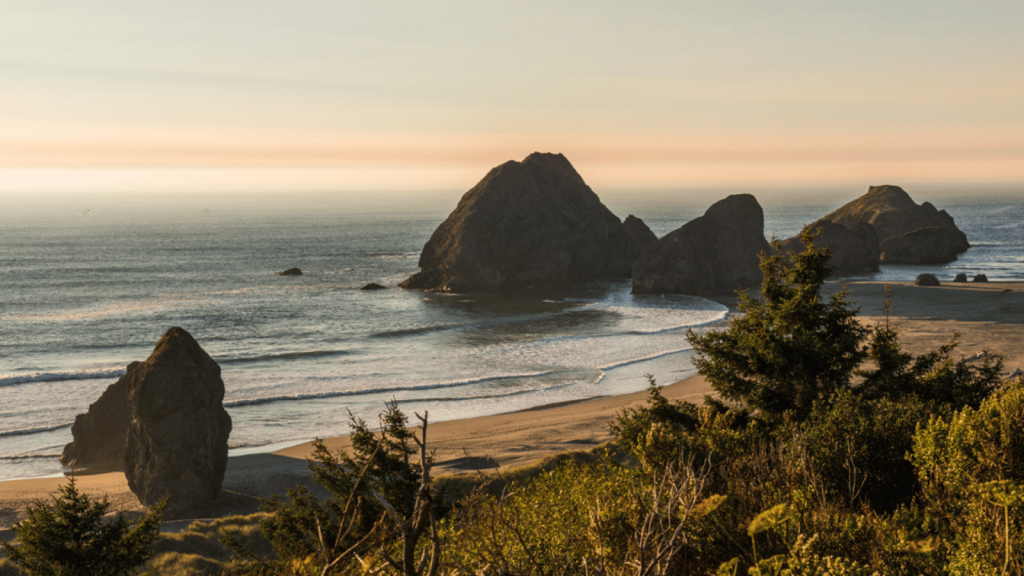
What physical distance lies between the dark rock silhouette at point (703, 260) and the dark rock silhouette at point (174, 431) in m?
54.6

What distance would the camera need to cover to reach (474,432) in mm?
28844

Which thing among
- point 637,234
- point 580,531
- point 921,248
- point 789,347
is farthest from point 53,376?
point 921,248

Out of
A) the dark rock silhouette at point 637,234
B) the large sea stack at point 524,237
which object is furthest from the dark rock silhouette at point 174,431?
the dark rock silhouette at point 637,234

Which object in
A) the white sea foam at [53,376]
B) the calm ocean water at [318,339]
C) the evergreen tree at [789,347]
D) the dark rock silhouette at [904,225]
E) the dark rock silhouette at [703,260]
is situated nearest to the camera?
the evergreen tree at [789,347]

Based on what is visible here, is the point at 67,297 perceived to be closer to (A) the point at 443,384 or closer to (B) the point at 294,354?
(B) the point at 294,354

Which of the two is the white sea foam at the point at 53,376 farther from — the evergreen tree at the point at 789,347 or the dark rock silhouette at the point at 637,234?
the dark rock silhouette at the point at 637,234

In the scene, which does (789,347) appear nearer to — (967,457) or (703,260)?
(967,457)

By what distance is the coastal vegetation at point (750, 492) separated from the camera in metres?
5.56

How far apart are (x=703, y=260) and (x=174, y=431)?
60.0 metres

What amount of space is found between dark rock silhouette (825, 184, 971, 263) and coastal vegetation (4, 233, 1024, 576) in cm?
7870

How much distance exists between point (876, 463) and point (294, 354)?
3910 cm

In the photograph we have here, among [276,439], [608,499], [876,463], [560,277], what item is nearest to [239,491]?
[276,439]

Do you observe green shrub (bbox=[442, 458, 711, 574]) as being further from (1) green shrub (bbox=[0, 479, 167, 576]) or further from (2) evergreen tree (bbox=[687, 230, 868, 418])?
(1) green shrub (bbox=[0, 479, 167, 576])

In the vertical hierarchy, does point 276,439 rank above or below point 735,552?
below
